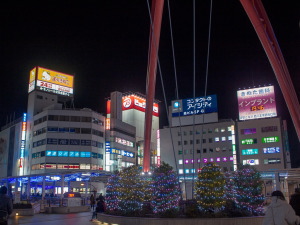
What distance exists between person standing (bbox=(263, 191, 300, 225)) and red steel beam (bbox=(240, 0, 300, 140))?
25.7m

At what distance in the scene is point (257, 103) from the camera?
75500 millimetres

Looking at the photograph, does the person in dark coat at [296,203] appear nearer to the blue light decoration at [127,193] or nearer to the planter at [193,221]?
the planter at [193,221]

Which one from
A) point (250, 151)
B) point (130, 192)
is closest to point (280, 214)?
point (130, 192)

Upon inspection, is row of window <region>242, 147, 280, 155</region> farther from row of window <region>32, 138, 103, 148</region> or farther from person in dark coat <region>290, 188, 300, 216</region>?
person in dark coat <region>290, 188, 300, 216</region>

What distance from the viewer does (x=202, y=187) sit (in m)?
18.0

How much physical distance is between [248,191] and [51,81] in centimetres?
7431

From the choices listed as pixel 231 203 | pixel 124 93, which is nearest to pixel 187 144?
pixel 124 93

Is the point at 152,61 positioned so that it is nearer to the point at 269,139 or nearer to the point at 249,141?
the point at 249,141

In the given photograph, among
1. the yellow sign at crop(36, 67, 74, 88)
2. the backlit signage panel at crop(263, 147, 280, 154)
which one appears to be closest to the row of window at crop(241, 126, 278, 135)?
the backlit signage panel at crop(263, 147, 280, 154)

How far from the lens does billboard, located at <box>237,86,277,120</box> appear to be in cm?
7379

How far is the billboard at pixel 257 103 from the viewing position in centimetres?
7379

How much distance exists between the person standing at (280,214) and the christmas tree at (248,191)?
1280 cm

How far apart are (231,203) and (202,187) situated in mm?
2503

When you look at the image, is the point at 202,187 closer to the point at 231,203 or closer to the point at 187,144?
the point at 231,203
